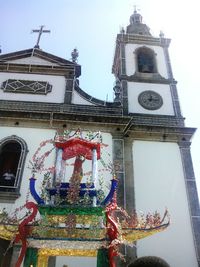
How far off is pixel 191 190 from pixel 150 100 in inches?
181

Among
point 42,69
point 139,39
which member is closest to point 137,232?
point 42,69

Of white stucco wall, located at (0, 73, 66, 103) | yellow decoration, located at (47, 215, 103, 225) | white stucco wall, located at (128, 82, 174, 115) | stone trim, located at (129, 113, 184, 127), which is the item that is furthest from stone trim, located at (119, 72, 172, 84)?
yellow decoration, located at (47, 215, 103, 225)

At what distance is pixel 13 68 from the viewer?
1562 cm

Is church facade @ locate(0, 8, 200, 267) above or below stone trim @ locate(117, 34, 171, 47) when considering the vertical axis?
below

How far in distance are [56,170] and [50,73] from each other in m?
7.51

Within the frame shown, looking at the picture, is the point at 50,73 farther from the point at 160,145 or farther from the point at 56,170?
the point at 56,170

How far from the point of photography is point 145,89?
51.5ft

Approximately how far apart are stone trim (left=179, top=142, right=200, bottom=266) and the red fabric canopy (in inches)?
176

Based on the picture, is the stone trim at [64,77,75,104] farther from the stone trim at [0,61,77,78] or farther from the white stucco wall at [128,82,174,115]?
the white stucco wall at [128,82,174,115]

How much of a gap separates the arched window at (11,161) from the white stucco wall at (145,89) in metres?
4.90

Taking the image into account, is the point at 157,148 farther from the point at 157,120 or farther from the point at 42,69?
the point at 42,69

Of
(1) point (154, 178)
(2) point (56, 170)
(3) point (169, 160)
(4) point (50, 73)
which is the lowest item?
(2) point (56, 170)

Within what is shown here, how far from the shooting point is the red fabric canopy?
31.1 ft

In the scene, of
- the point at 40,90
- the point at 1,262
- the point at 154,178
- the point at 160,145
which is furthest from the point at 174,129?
the point at 1,262
